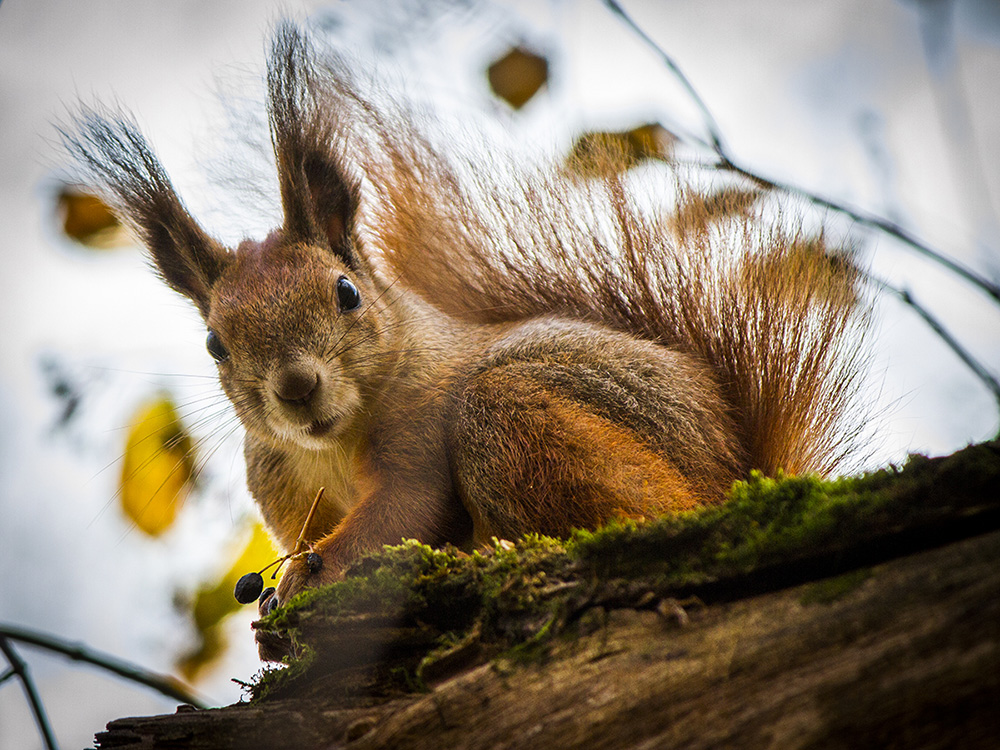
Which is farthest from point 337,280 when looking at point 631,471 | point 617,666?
point 617,666

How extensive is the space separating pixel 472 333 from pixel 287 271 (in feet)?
2.16

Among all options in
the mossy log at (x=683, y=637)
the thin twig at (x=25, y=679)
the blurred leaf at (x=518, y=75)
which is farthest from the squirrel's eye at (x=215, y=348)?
the blurred leaf at (x=518, y=75)

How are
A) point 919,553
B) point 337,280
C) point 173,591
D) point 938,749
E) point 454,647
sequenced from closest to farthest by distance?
point 938,749 → point 919,553 → point 454,647 → point 337,280 → point 173,591

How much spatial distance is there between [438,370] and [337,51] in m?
1.14

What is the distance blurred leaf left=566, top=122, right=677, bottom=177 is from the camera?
238cm

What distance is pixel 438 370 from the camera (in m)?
2.28

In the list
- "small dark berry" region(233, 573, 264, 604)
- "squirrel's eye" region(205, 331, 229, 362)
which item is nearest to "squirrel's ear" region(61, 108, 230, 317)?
"squirrel's eye" region(205, 331, 229, 362)

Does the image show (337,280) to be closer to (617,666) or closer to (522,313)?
(522,313)

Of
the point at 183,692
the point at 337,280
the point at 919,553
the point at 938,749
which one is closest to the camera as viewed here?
the point at 938,749

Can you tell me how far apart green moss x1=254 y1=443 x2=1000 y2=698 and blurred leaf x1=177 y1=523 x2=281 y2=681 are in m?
1.07

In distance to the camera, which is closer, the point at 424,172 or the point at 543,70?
the point at 543,70

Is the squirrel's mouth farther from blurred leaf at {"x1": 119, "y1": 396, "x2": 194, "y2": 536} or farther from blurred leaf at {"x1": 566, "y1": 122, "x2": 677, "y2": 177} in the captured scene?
blurred leaf at {"x1": 566, "y1": 122, "x2": 677, "y2": 177}

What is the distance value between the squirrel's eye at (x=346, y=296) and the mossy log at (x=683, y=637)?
1.03 metres

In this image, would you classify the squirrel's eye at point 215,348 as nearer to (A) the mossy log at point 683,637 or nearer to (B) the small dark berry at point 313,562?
(B) the small dark berry at point 313,562
